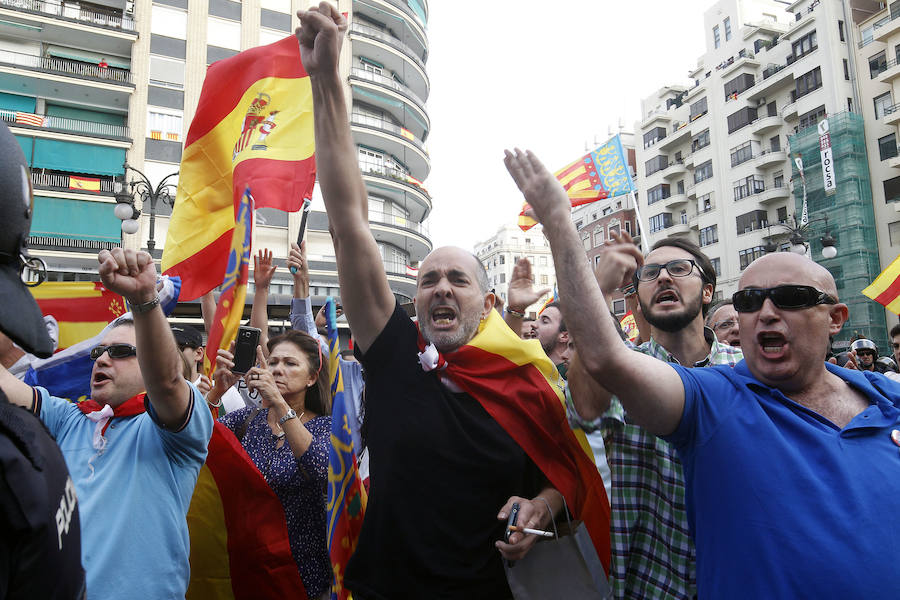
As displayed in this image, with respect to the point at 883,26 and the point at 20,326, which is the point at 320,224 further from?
the point at 883,26

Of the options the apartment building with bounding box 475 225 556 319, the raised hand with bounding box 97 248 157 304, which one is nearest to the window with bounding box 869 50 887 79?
the raised hand with bounding box 97 248 157 304

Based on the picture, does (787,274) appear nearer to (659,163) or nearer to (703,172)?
(703,172)

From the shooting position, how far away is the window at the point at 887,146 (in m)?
34.3

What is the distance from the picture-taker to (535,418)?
2500 millimetres

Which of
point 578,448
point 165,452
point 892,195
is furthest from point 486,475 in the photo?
point 892,195

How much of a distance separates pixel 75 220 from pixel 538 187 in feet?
93.1

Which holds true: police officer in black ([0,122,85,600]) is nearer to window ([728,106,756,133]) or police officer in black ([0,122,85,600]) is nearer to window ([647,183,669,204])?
window ([728,106,756,133])

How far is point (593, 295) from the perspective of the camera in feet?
6.05

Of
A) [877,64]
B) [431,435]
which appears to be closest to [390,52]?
[877,64]

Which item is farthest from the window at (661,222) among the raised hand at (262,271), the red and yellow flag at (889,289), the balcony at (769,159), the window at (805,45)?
the raised hand at (262,271)

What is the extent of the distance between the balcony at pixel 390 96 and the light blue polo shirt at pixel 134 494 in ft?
102

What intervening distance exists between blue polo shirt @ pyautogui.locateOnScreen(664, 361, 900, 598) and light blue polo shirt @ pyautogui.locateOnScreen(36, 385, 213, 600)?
Answer: 185cm

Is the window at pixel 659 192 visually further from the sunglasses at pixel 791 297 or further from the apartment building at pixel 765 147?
the sunglasses at pixel 791 297

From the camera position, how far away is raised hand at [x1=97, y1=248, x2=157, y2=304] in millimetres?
2043
